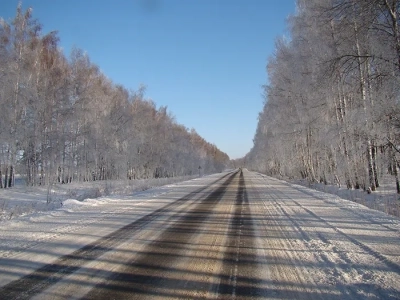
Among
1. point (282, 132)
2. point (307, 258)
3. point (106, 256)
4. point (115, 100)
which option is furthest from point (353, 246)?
point (115, 100)

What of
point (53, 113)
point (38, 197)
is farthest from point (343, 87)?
point (53, 113)

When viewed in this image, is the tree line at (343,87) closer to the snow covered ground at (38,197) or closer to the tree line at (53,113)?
the snow covered ground at (38,197)

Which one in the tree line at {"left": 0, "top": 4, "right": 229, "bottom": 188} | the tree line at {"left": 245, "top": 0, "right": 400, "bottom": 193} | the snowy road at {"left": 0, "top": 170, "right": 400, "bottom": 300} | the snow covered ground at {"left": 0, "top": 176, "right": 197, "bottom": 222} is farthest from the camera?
the tree line at {"left": 0, "top": 4, "right": 229, "bottom": 188}

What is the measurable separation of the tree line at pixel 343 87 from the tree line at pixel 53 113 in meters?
15.7

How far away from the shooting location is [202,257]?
4.50 meters

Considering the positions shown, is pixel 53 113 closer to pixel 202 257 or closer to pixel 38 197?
pixel 38 197

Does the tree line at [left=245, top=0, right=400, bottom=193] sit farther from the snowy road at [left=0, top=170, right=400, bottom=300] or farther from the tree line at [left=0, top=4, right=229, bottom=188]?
the tree line at [left=0, top=4, right=229, bottom=188]

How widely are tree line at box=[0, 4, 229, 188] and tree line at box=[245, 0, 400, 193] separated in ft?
51.5

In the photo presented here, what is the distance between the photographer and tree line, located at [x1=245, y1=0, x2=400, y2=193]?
28.2ft

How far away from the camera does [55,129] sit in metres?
21.8

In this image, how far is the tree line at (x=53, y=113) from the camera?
1802 centimetres

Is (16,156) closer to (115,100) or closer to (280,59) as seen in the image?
(115,100)

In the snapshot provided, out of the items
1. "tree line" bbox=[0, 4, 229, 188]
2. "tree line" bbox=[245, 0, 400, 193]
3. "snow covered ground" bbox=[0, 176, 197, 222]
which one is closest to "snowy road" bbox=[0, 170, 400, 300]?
"snow covered ground" bbox=[0, 176, 197, 222]

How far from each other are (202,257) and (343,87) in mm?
13988
